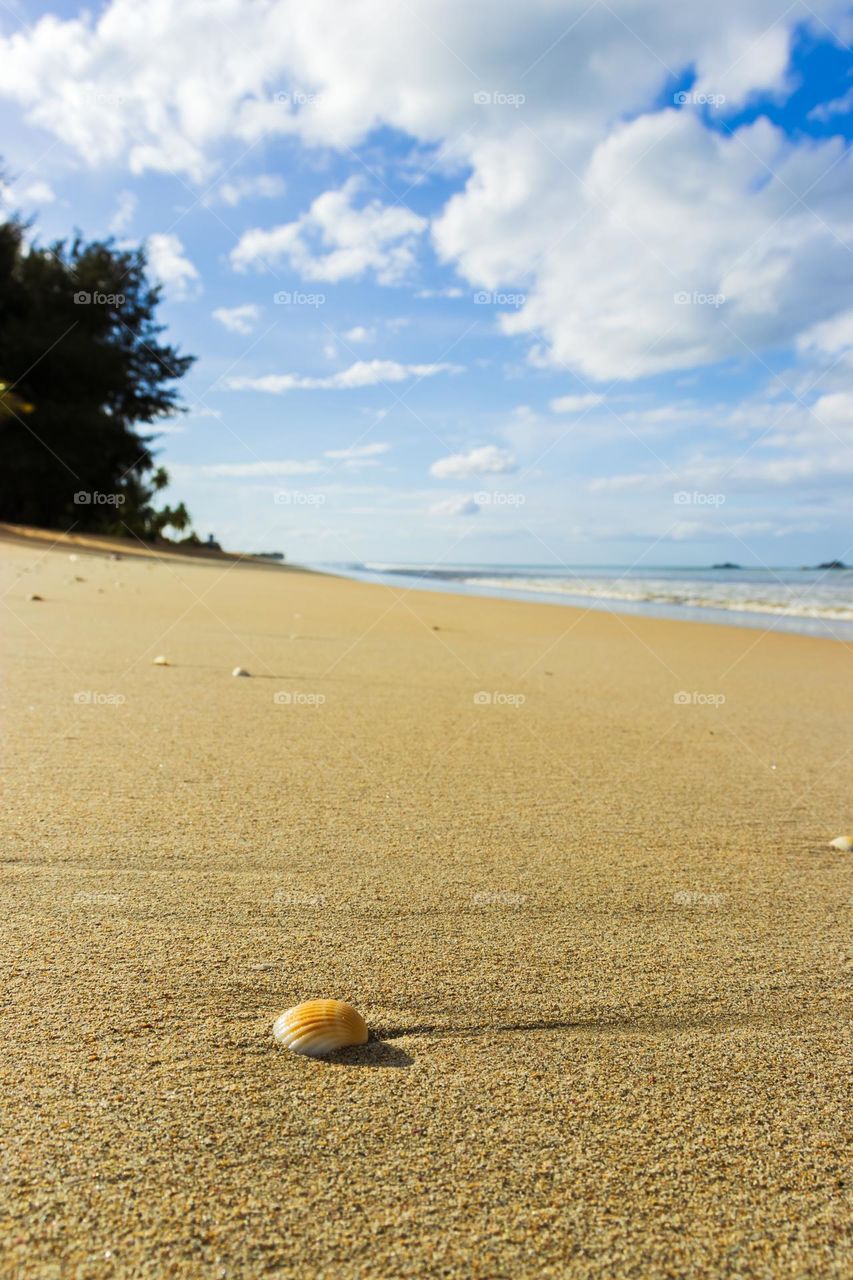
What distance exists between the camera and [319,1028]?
1.34m

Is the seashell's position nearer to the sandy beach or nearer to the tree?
the sandy beach

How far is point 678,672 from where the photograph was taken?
6.39 m

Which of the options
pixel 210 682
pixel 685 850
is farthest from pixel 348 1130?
pixel 210 682

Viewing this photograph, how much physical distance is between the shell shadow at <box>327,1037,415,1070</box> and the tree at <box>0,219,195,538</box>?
26.0 m

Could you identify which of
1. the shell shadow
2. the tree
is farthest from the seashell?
the tree

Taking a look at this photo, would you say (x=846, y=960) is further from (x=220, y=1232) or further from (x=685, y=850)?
(x=220, y=1232)

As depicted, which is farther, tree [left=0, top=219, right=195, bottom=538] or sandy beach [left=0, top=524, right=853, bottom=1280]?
tree [left=0, top=219, right=195, bottom=538]

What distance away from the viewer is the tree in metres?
26.4

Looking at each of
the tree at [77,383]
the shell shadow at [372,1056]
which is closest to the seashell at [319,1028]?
the shell shadow at [372,1056]

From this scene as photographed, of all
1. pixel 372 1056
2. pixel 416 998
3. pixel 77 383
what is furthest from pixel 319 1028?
pixel 77 383

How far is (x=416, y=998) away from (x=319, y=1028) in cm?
23

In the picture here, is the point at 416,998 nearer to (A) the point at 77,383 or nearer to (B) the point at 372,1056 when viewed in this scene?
(B) the point at 372,1056

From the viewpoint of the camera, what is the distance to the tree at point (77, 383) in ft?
86.6

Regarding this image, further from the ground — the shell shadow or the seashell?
the seashell
